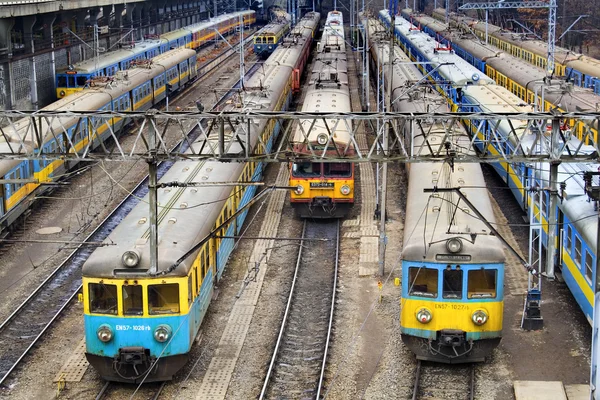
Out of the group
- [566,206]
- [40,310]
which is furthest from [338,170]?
[40,310]

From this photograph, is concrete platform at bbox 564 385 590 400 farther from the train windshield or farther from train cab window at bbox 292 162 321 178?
train cab window at bbox 292 162 321 178

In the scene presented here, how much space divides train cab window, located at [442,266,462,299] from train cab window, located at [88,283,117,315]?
20.9 feet

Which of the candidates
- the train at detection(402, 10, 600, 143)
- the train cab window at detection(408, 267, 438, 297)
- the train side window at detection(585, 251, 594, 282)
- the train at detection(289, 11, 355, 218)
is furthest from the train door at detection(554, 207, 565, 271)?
the train cab window at detection(408, 267, 438, 297)

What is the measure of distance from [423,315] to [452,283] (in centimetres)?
85

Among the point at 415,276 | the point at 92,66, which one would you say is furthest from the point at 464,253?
the point at 92,66

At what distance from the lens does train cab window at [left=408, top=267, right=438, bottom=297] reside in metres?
17.4

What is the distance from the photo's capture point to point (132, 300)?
657 inches

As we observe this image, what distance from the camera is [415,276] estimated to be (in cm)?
1756

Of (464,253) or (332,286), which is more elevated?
Result: (464,253)

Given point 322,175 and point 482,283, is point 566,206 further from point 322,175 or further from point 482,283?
point 322,175

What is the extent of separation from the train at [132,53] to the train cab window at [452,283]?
2823 cm

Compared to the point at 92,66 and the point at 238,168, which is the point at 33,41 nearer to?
the point at 92,66

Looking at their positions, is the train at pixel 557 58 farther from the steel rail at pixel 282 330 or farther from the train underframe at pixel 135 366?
the train underframe at pixel 135 366

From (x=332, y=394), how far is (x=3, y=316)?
8.96 meters
